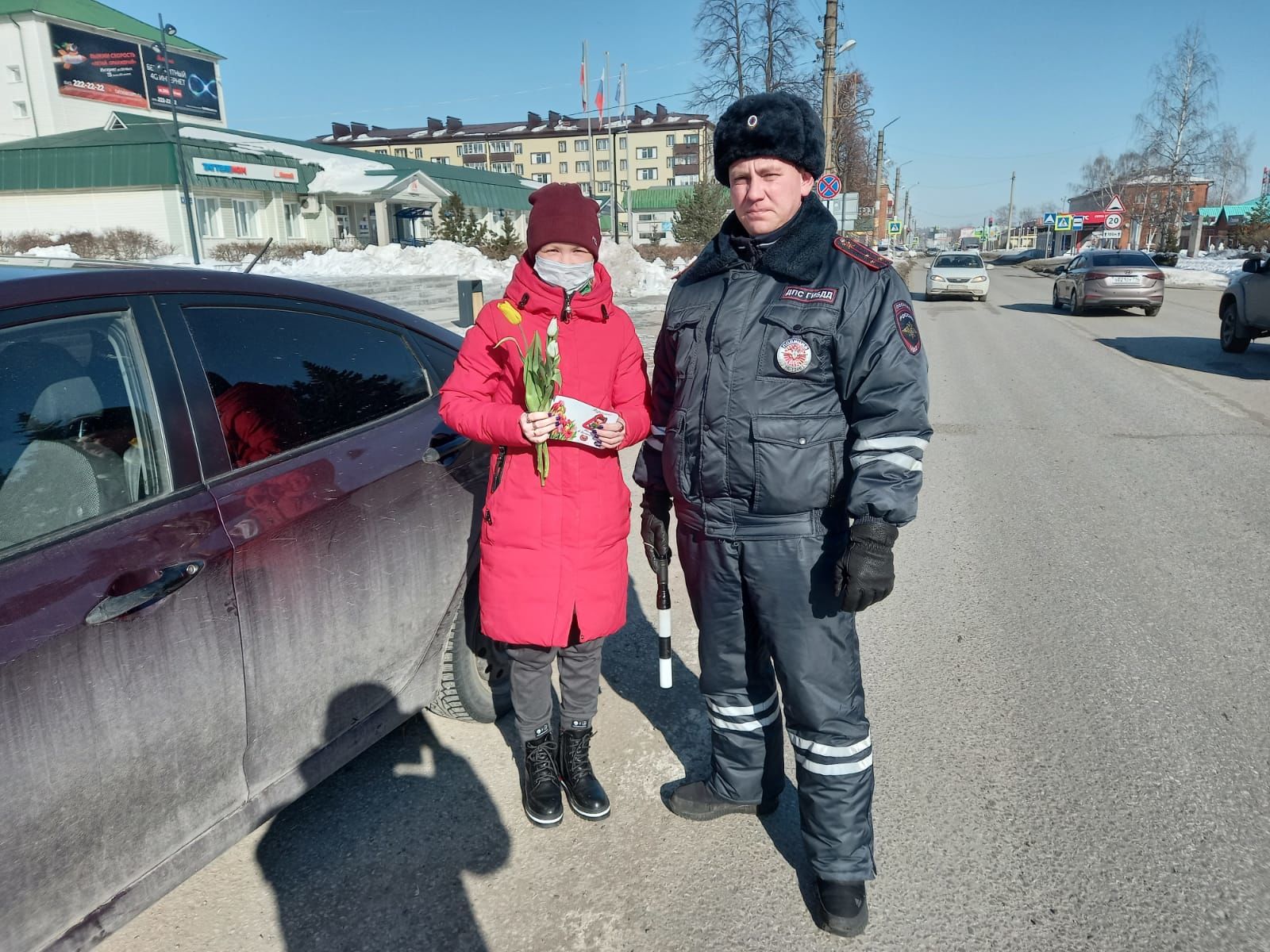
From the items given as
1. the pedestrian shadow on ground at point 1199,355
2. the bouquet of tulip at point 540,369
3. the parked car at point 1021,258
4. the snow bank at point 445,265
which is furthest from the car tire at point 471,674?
the parked car at point 1021,258

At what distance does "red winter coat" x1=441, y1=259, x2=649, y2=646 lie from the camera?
2438 millimetres

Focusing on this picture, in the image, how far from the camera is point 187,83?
199 feet

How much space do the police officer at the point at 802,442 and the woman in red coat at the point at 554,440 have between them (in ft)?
0.70

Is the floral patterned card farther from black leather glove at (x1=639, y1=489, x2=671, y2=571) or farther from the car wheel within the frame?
the car wheel

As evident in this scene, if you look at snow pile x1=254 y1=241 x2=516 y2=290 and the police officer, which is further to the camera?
snow pile x1=254 y1=241 x2=516 y2=290

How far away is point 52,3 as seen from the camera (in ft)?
172

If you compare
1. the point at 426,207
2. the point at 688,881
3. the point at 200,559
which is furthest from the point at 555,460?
the point at 426,207

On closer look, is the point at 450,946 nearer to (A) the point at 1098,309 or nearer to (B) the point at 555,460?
(B) the point at 555,460

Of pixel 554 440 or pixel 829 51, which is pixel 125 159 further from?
pixel 554 440

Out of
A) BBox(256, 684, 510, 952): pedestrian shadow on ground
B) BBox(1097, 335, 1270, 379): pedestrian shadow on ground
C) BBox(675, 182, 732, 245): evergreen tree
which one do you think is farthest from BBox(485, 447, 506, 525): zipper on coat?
BBox(675, 182, 732, 245): evergreen tree

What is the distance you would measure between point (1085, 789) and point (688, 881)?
136 cm

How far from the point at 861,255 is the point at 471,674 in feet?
6.14

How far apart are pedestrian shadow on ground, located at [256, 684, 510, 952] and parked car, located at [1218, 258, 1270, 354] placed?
1349 centimetres

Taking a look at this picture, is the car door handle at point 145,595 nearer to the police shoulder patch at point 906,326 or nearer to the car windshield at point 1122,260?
the police shoulder patch at point 906,326
